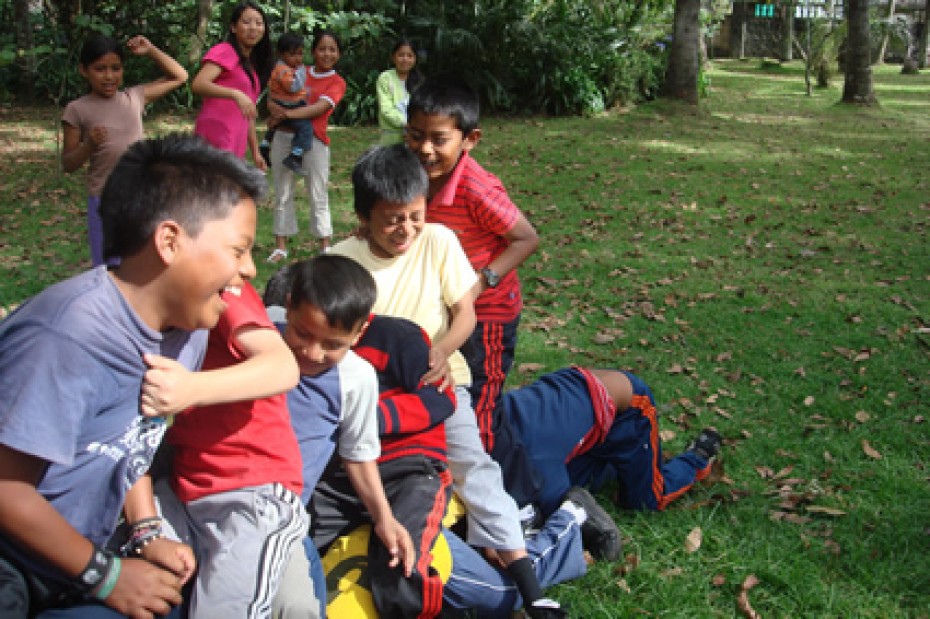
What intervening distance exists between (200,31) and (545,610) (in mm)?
12504

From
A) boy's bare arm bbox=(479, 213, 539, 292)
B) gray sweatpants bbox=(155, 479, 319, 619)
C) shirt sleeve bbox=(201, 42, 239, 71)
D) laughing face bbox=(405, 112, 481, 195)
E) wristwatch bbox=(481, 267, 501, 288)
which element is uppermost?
shirt sleeve bbox=(201, 42, 239, 71)

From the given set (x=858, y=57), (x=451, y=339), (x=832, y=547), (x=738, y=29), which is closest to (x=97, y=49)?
(x=451, y=339)

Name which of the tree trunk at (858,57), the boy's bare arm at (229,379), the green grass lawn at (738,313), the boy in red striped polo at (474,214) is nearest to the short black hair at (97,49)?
the green grass lawn at (738,313)

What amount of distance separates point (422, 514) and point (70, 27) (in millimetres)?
13569

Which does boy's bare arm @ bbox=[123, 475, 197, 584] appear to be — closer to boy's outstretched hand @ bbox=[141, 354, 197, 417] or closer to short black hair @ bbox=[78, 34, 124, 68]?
boy's outstretched hand @ bbox=[141, 354, 197, 417]

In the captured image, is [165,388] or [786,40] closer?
[165,388]

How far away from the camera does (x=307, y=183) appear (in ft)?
24.0

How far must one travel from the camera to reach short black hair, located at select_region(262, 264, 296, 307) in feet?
8.91

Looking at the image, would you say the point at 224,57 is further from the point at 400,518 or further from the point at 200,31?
the point at 200,31

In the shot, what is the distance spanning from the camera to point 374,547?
266cm

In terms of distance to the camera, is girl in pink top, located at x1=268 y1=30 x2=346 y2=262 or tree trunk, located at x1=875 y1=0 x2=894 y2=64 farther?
tree trunk, located at x1=875 y1=0 x2=894 y2=64

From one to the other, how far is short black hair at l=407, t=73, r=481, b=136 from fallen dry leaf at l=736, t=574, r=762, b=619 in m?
2.05

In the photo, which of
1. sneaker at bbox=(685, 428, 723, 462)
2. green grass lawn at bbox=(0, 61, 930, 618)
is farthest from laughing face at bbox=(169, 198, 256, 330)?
sneaker at bbox=(685, 428, 723, 462)

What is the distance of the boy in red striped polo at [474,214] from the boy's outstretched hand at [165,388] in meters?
1.55
